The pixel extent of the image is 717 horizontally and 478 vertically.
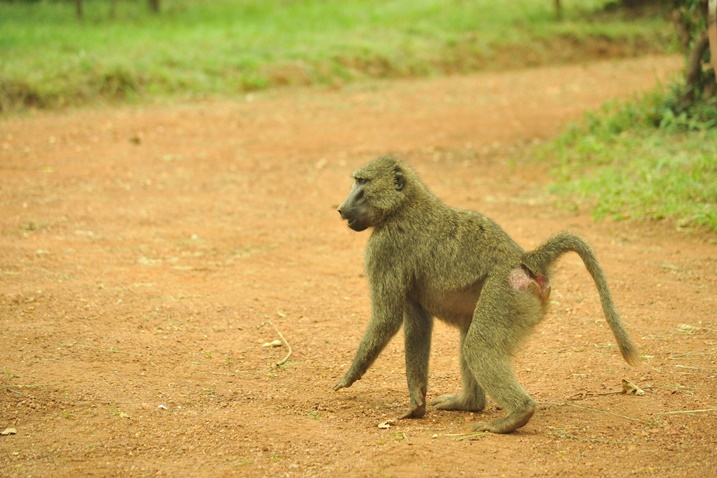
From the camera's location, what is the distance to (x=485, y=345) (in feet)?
14.4

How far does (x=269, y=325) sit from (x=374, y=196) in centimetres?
165

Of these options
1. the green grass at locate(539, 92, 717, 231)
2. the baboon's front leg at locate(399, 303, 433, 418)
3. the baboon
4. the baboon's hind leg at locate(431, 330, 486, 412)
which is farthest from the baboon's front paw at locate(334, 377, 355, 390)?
the green grass at locate(539, 92, 717, 231)

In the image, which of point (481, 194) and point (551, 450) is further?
point (481, 194)

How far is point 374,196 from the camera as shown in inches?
195

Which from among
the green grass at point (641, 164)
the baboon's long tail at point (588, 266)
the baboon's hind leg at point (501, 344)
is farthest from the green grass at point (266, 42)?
the baboon's hind leg at point (501, 344)

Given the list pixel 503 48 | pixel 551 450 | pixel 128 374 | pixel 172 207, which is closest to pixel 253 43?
pixel 503 48

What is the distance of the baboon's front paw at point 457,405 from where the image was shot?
16.3ft

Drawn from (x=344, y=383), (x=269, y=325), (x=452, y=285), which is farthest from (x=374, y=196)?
(x=269, y=325)

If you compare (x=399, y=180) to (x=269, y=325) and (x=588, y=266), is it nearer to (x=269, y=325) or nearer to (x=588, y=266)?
(x=588, y=266)

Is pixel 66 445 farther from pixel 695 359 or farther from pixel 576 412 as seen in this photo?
pixel 695 359

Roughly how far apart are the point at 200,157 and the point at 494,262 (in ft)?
24.6

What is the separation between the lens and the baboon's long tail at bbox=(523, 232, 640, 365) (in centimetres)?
433

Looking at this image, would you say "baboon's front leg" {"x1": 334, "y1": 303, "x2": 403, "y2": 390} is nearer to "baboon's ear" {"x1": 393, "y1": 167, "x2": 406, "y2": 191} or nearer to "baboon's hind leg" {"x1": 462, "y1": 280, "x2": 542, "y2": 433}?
"baboon's hind leg" {"x1": 462, "y1": 280, "x2": 542, "y2": 433}

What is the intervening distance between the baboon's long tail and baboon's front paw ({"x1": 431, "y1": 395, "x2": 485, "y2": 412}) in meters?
0.95
